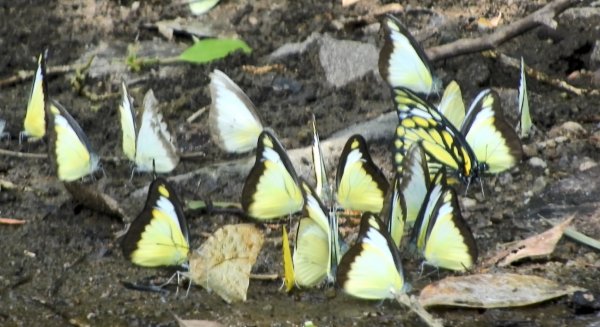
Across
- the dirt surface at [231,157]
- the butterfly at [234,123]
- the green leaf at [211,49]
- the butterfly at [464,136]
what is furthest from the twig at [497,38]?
the green leaf at [211,49]

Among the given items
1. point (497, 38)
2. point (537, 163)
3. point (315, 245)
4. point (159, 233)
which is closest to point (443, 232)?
point (315, 245)

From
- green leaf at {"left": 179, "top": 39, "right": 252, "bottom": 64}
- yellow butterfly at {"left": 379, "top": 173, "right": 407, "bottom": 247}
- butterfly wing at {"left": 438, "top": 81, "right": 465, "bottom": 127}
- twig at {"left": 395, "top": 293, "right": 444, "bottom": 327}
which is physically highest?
green leaf at {"left": 179, "top": 39, "right": 252, "bottom": 64}

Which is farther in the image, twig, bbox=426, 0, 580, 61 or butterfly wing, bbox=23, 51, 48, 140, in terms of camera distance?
twig, bbox=426, 0, 580, 61

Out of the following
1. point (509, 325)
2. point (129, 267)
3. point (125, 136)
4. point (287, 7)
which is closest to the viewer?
point (509, 325)

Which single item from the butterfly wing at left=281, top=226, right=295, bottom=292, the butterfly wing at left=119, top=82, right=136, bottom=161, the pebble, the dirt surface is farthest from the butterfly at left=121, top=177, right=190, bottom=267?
the pebble

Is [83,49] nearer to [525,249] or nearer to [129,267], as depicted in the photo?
[129,267]

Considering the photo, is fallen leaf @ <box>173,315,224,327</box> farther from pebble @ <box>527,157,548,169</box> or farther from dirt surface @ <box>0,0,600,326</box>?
pebble @ <box>527,157,548,169</box>

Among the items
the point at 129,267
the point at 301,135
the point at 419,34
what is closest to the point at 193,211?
the point at 129,267
